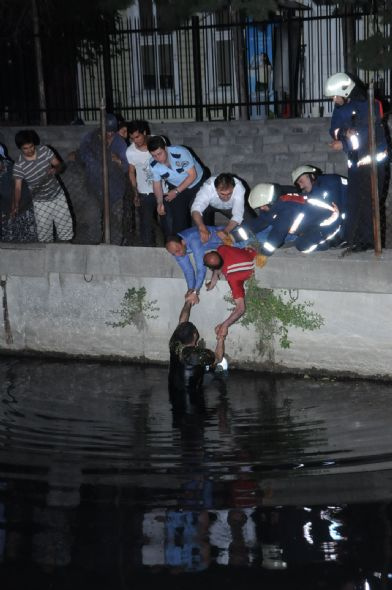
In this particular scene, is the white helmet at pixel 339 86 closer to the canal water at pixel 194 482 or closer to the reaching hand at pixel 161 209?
the reaching hand at pixel 161 209

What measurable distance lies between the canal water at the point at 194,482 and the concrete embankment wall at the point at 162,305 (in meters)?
0.29

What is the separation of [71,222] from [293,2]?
8362 mm

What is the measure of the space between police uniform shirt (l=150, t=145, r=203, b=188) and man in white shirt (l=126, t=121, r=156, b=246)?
0.28 m

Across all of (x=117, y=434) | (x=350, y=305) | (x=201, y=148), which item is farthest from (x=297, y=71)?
(x=117, y=434)

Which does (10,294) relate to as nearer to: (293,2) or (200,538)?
(200,538)

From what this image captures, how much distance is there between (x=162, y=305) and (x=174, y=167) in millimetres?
1445

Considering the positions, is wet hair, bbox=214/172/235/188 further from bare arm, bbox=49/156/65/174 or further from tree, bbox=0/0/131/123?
tree, bbox=0/0/131/123

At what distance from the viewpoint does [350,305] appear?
1036 centimetres

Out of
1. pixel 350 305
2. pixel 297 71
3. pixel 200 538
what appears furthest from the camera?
pixel 297 71

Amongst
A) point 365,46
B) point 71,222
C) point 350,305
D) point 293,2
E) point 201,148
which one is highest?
point 293,2

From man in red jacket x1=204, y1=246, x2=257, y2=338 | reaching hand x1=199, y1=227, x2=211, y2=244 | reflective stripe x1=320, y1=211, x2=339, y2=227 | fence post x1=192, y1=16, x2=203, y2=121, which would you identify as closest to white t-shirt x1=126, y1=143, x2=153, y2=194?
reaching hand x1=199, y1=227, x2=211, y2=244

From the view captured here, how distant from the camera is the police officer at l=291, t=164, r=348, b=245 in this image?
416 inches

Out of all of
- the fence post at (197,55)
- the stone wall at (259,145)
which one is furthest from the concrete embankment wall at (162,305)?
the fence post at (197,55)

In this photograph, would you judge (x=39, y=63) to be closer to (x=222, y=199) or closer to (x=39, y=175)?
(x=39, y=175)
